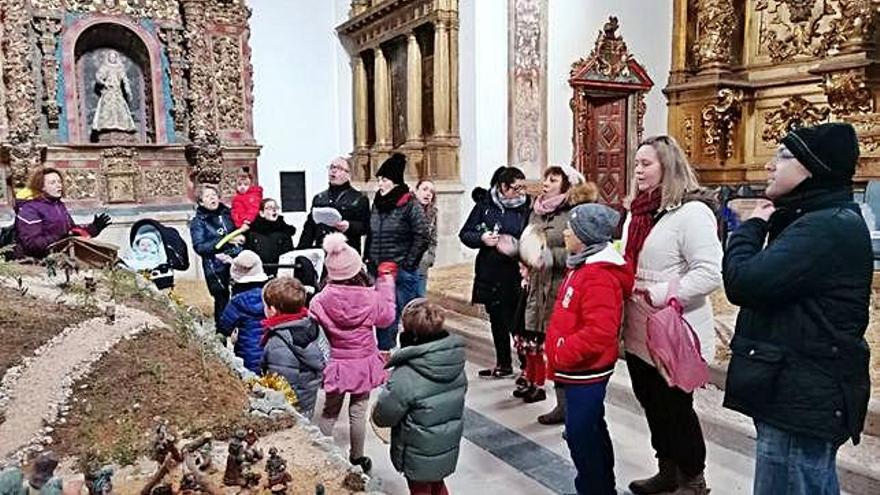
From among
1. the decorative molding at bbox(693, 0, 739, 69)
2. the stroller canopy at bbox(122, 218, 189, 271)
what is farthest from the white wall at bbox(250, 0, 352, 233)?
the decorative molding at bbox(693, 0, 739, 69)

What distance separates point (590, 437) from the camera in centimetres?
271

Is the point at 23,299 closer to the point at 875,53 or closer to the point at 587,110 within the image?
the point at 587,110

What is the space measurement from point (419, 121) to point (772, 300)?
8512 millimetres

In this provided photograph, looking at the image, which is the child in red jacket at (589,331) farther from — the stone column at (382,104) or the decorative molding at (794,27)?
the stone column at (382,104)

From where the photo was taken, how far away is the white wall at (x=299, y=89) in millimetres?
11469

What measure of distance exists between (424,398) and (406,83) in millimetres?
8363

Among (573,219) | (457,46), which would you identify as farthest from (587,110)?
(573,219)

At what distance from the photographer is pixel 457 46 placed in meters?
9.02

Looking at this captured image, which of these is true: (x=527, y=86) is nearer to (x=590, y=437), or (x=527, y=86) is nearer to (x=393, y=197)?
(x=393, y=197)

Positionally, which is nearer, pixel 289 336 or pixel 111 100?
pixel 289 336

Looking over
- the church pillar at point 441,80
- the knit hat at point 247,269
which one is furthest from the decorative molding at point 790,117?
the knit hat at point 247,269

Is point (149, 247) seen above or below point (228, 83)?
below

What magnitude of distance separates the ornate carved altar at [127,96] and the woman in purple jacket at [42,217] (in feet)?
16.1

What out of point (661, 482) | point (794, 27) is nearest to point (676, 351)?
point (661, 482)
